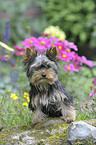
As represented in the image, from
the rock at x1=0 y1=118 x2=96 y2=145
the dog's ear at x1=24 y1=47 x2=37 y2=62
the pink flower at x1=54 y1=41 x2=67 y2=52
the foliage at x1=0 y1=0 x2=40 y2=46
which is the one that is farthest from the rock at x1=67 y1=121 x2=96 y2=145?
the foliage at x1=0 y1=0 x2=40 y2=46

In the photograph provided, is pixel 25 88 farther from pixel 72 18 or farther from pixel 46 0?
pixel 46 0

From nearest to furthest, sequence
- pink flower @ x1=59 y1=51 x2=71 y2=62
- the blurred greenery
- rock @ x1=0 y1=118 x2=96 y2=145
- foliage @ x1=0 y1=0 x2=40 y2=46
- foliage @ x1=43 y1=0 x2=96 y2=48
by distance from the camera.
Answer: rock @ x1=0 y1=118 x2=96 y2=145 → pink flower @ x1=59 y1=51 x2=71 y2=62 → foliage @ x1=0 y1=0 x2=40 y2=46 → the blurred greenery → foliage @ x1=43 y1=0 x2=96 y2=48

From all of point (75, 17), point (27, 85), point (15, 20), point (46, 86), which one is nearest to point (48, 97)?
point (46, 86)

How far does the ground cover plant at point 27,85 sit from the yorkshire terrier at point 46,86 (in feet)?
1.66

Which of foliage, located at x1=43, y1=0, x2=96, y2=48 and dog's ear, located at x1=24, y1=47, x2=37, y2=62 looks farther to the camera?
foliage, located at x1=43, y1=0, x2=96, y2=48

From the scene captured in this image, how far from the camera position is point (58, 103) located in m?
3.79

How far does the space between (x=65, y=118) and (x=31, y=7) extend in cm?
906

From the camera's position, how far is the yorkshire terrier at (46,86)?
3.60 metres

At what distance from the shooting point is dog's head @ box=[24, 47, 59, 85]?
3.56m

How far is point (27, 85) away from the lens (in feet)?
19.0

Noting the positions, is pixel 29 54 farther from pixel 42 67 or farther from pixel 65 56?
pixel 65 56

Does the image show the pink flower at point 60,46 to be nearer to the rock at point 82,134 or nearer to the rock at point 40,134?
the rock at point 40,134

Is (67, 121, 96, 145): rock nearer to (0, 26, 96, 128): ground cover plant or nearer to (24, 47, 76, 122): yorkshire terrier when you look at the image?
(24, 47, 76, 122): yorkshire terrier

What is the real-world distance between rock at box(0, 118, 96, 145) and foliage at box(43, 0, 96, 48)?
7.20 meters
